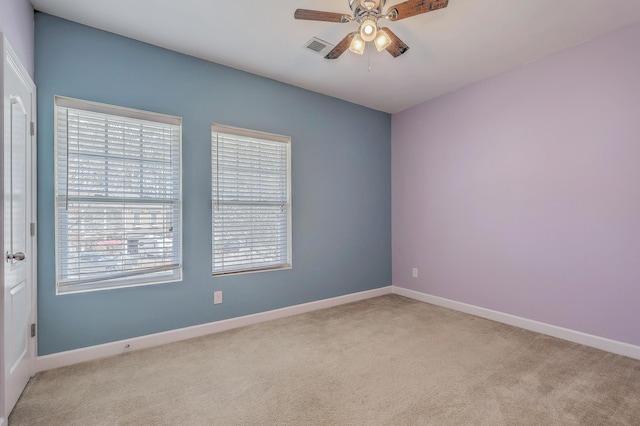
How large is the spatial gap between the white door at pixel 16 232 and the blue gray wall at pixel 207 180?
0.65 feet

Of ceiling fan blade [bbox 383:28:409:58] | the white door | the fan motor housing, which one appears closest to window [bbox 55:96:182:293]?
the white door

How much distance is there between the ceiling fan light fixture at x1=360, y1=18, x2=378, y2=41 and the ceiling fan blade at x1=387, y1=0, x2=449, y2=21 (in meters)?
0.13

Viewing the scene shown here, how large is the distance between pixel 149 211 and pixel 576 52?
422 centimetres

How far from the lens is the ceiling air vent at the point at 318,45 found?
107 inches

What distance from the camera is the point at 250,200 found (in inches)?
134

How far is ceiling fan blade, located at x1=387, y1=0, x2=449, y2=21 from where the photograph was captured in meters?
1.85

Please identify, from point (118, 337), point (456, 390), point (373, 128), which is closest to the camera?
point (456, 390)

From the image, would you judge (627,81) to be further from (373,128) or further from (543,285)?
→ (373,128)

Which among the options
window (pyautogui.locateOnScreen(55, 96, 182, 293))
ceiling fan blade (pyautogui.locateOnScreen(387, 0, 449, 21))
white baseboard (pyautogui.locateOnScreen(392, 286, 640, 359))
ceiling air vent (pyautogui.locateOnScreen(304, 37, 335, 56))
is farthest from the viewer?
ceiling air vent (pyautogui.locateOnScreen(304, 37, 335, 56))

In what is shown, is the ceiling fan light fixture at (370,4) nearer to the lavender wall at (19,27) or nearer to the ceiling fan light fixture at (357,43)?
the ceiling fan light fixture at (357,43)

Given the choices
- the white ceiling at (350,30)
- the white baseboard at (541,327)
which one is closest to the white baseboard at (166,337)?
the white baseboard at (541,327)

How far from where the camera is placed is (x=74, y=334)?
246cm

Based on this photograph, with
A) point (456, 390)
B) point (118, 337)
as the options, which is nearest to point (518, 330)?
point (456, 390)

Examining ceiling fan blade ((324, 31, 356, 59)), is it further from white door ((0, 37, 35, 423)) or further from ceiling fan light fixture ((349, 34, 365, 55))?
white door ((0, 37, 35, 423))
